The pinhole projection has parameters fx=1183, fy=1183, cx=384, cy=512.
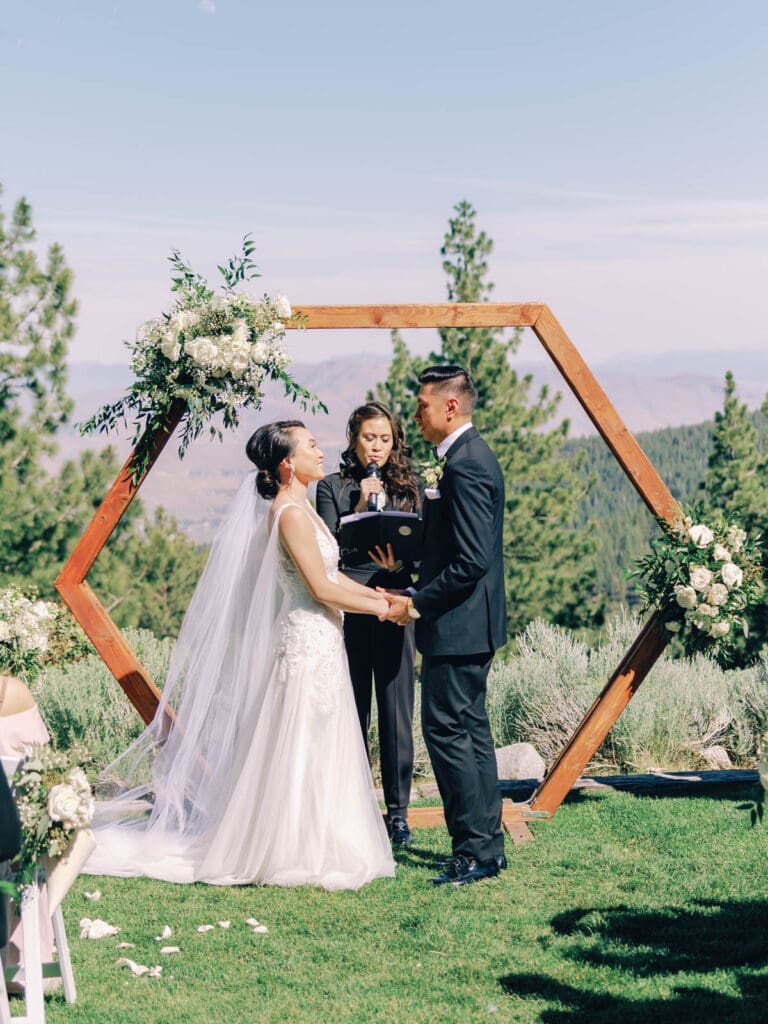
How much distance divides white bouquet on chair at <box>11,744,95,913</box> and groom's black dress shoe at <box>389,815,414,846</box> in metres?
2.48

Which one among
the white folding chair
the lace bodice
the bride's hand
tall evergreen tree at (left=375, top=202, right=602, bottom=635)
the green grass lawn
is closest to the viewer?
the white folding chair

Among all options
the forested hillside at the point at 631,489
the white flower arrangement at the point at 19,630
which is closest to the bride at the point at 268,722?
the white flower arrangement at the point at 19,630

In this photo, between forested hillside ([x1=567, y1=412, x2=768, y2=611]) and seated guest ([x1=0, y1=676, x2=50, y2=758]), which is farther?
forested hillside ([x1=567, y1=412, x2=768, y2=611])

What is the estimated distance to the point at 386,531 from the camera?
583 cm

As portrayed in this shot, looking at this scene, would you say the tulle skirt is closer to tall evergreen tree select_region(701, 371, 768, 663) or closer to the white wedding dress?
the white wedding dress

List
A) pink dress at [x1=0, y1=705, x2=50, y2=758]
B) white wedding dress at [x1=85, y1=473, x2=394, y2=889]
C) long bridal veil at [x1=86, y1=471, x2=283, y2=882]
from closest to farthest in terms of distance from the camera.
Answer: pink dress at [x1=0, y1=705, x2=50, y2=758]
white wedding dress at [x1=85, y1=473, x2=394, y2=889]
long bridal veil at [x1=86, y1=471, x2=283, y2=882]

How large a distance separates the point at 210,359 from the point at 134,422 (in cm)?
62

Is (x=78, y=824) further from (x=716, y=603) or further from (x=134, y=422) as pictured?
(x=716, y=603)

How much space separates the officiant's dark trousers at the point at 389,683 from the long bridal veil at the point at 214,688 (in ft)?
2.07

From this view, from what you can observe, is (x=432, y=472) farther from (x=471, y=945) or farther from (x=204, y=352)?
(x=471, y=945)

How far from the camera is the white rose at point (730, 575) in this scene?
616 centimetres

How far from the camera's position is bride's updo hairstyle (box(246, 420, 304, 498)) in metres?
5.61

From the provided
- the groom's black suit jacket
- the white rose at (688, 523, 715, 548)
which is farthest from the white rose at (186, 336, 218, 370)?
the white rose at (688, 523, 715, 548)

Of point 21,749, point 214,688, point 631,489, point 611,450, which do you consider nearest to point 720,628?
point 611,450
